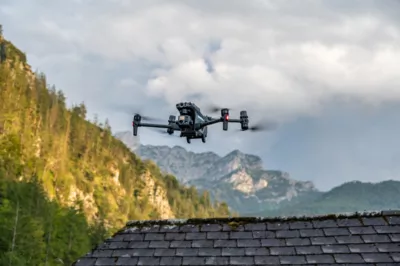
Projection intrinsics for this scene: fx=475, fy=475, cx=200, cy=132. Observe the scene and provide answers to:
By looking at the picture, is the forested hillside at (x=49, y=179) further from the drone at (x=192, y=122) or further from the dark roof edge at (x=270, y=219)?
the dark roof edge at (x=270, y=219)

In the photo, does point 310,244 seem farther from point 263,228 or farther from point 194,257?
point 194,257

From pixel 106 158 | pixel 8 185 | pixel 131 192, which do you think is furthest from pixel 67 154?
pixel 8 185

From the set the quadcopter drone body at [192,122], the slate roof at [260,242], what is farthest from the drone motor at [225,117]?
the slate roof at [260,242]

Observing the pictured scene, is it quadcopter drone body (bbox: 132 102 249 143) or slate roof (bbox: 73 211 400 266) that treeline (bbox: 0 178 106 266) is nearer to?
quadcopter drone body (bbox: 132 102 249 143)

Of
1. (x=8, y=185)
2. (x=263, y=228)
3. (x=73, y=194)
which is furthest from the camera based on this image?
(x=73, y=194)

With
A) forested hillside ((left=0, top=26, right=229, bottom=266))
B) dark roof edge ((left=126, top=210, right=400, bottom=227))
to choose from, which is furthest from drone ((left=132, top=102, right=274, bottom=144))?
forested hillside ((left=0, top=26, right=229, bottom=266))

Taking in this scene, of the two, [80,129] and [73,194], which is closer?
[73,194]
